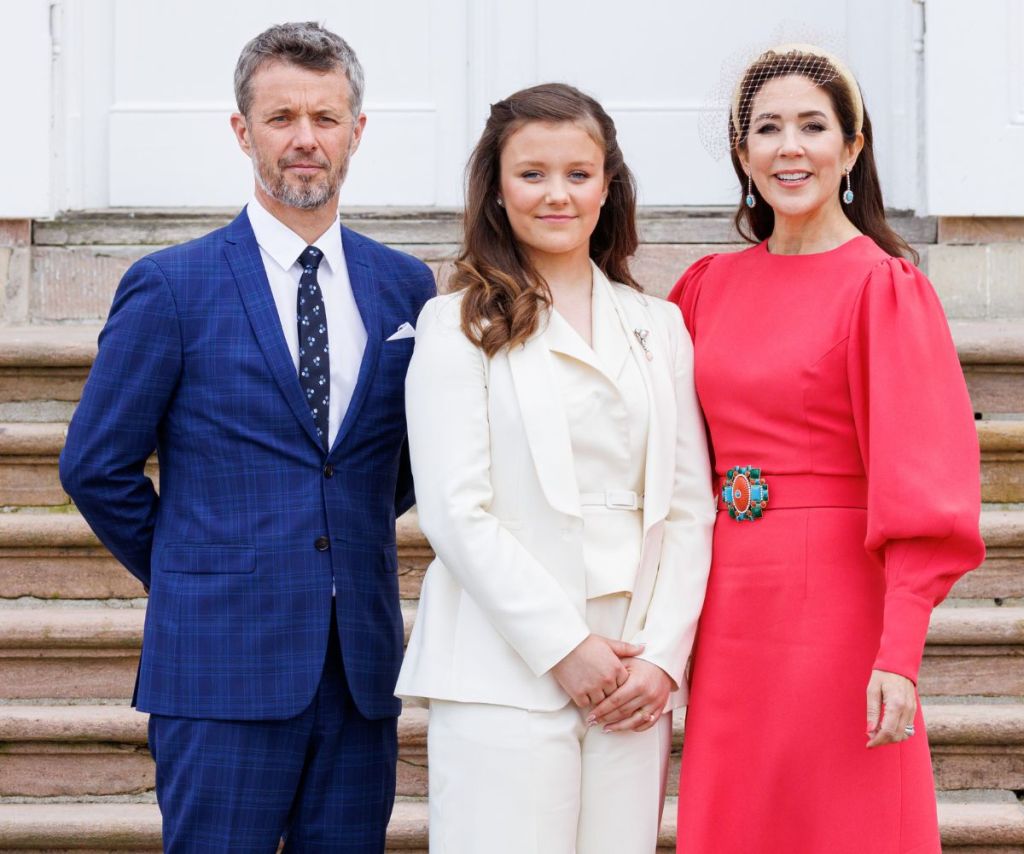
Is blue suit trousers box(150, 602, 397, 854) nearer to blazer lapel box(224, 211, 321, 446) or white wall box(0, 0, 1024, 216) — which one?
blazer lapel box(224, 211, 321, 446)

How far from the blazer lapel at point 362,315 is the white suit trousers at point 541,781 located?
1.58 ft

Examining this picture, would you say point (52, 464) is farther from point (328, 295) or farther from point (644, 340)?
point (644, 340)

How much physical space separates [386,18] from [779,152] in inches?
93.1

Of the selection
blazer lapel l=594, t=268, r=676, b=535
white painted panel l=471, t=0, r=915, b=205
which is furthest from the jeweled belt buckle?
white painted panel l=471, t=0, r=915, b=205

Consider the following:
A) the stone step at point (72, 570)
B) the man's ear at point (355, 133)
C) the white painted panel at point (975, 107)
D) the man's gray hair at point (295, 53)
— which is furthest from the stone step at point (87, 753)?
the white painted panel at point (975, 107)

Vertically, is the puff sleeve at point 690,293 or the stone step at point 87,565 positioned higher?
the puff sleeve at point 690,293

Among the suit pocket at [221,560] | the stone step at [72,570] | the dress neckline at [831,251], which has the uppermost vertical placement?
the dress neckline at [831,251]

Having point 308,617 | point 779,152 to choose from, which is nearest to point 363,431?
point 308,617

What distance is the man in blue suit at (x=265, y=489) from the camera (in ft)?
7.52

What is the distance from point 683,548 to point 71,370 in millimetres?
2094

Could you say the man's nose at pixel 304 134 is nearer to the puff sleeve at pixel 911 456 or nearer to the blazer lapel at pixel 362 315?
the blazer lapel at pixel 362 315

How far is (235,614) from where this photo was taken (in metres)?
2.30

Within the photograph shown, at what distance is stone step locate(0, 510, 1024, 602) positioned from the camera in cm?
349

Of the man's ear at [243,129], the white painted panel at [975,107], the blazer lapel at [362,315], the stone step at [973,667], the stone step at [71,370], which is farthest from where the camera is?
the white painted panel at [975,107]
